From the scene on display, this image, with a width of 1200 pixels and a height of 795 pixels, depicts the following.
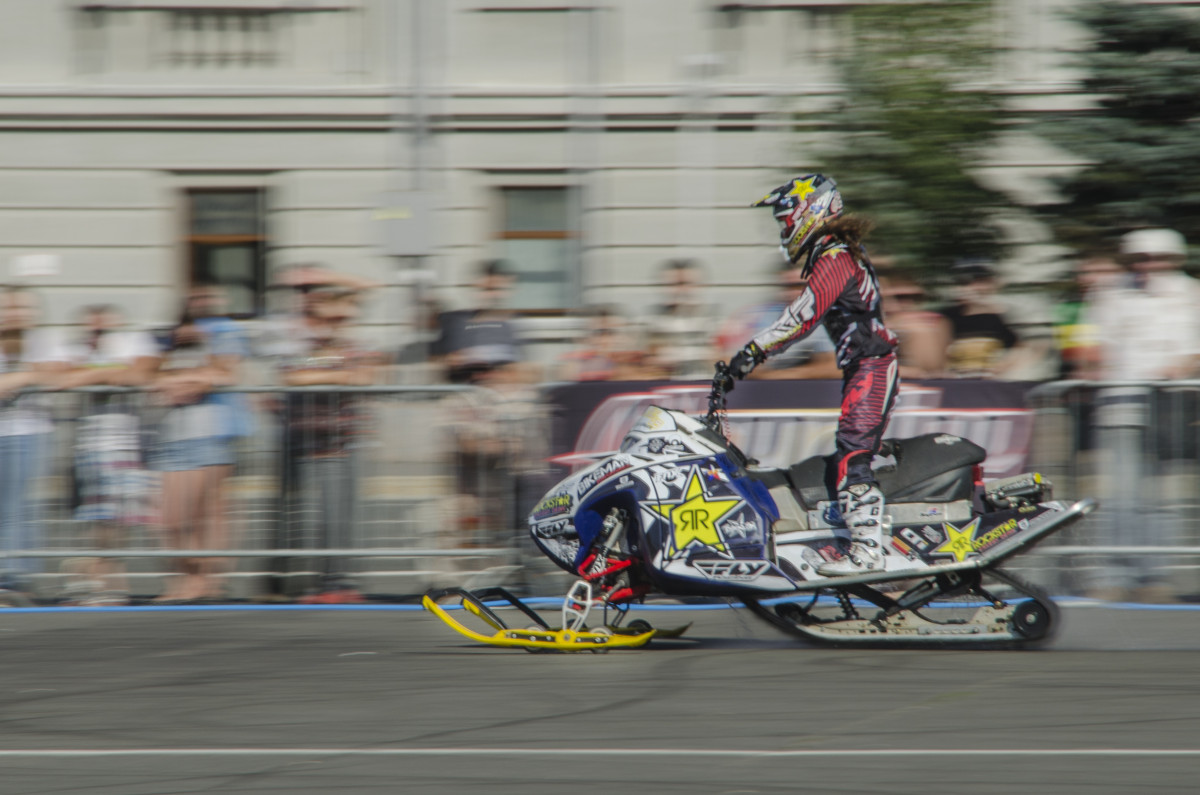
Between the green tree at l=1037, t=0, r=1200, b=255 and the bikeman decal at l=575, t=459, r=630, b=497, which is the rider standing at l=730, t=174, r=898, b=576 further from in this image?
the green tree at l=1037, t=0, r=1200, b=255

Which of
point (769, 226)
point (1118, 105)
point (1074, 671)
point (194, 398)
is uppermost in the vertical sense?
point (1118, 105)

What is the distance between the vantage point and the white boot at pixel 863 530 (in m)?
7.08

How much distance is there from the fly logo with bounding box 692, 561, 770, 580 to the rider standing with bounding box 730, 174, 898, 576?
0.29m

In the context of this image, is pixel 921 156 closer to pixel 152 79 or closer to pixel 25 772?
pixel 152 79

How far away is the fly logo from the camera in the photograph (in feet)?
23.4

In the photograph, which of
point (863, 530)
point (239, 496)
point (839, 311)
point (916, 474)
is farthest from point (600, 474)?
point (239, 496)

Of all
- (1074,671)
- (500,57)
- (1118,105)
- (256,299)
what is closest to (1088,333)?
(1074,671)

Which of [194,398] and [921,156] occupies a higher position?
[921,156]

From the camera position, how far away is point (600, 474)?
23.9ft

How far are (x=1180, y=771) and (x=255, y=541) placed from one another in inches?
231

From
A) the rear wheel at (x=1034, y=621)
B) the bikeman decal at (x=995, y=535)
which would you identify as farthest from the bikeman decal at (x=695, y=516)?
the rear wheel at (x=1034, y=621)

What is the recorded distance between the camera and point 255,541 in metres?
9.20

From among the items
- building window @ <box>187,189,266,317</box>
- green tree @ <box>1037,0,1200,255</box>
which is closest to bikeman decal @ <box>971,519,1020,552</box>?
green tree @ <box>1037,0,1200,255</box>

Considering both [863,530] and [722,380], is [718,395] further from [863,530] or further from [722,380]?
[863,530]
